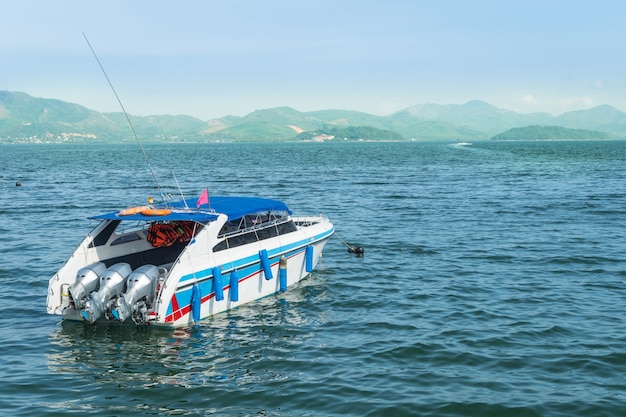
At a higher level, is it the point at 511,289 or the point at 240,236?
the point at 240,236

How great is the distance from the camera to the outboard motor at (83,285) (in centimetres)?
1691

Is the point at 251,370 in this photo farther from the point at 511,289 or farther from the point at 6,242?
the point at 6,242

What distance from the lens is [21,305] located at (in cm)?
1978

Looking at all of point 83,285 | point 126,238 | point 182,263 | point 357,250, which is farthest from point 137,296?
point 357,250

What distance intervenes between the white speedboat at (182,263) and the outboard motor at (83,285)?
0.03 meters

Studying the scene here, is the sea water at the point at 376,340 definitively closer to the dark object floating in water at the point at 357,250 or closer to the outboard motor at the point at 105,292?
the dark object floating in water at the point at 357,250

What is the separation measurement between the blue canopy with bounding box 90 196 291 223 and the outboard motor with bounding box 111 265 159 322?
1922 millimetres

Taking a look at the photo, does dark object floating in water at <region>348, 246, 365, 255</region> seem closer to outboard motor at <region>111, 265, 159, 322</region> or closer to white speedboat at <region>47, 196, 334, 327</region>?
white speedboat at <region>47, 196, 334, 327</region>

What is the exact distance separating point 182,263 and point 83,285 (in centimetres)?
261

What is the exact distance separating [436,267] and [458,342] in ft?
Result: 27.3

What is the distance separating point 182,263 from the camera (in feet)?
55.7

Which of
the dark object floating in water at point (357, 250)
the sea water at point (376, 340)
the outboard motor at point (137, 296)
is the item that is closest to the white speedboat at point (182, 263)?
the outboard motor at point (137, 296)

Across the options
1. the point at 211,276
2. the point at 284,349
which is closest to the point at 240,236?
the point at 211,276

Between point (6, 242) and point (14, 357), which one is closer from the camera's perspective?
point (14, 357)
